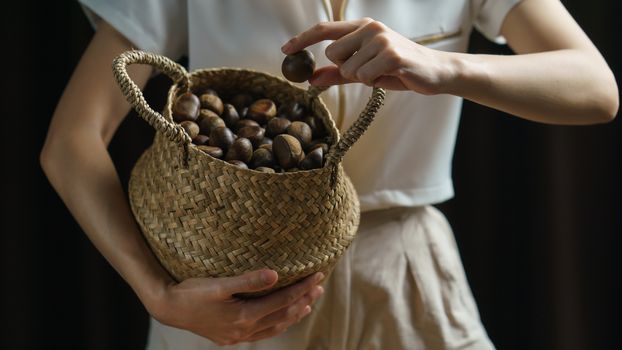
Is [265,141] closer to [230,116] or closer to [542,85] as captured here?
[230,116]

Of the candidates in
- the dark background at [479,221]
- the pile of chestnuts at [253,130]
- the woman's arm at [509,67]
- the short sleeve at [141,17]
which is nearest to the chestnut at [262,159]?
the pile of chestnuts at [253,130]

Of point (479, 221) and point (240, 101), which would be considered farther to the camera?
point (479, 221)

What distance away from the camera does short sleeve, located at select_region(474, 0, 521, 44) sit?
1.03m

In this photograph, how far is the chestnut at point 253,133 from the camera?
882 mm

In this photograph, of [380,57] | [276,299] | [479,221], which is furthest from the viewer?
[479,221]

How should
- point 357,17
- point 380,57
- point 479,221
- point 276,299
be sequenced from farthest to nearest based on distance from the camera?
point 479,221 → point 357,17 → point 276,299 → point 380,57

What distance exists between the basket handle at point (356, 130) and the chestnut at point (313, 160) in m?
0.02

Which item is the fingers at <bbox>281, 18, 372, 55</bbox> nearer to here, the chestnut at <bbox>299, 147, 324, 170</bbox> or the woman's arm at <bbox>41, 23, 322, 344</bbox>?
the chestnut at <bbox>299, 147, 324, 170</bbox>

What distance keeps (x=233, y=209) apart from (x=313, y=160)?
0.10 metres

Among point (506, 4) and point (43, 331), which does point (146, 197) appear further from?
point (43, 331)

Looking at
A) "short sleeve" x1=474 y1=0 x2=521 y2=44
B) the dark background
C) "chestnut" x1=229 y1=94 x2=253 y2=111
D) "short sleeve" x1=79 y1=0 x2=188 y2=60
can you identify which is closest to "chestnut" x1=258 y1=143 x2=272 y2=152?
"chestnut" x1=229 y1=94 x2=253 y2=111

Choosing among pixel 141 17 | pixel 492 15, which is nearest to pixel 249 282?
pixel 141 17

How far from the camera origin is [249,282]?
808mm

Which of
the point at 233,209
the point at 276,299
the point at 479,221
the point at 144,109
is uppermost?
the point at 144,109
